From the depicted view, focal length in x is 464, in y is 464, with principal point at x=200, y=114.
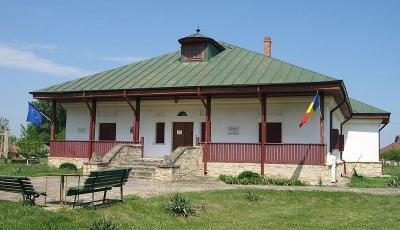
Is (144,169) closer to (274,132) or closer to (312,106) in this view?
(274,132)

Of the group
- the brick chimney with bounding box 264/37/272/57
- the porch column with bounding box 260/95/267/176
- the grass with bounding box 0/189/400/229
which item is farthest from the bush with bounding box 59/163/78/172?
the brick chimney with bounding box 264/37/272/57

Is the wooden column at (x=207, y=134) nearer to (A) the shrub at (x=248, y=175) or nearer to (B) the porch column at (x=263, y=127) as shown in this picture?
(A) the shrub at (x=248, y=175)

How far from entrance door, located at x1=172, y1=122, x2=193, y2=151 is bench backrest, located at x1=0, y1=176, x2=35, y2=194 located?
1401 centimetres

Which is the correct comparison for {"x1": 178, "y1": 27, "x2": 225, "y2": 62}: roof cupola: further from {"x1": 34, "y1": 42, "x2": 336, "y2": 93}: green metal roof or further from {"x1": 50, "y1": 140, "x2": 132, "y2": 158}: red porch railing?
{"x1": 50, "y1": 140, "x2": 132, "y2": 158}: red porch railing

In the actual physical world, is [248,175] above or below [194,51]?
below

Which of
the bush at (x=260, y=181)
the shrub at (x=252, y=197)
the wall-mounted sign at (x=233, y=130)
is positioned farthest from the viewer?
the wall-mounted sign at (x=233, y=130)

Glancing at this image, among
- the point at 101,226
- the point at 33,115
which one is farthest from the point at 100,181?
the point at 33,115

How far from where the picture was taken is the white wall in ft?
97.6

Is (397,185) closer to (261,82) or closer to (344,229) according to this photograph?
(261,82)

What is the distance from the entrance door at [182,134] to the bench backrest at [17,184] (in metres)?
14.0

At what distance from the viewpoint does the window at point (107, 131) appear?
25.1 metres

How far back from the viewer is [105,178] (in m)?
10.8

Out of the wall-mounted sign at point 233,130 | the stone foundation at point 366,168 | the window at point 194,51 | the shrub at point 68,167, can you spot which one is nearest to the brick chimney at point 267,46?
the window at point 194,51

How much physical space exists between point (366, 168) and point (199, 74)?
1354 cm
